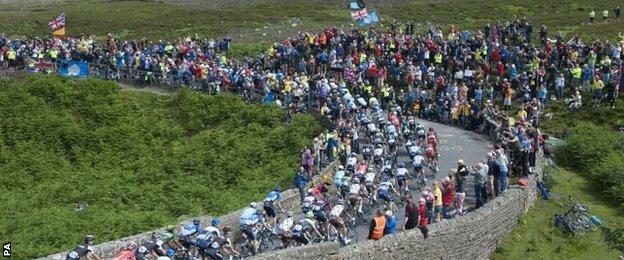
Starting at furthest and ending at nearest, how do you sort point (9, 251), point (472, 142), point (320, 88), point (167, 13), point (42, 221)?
point (167, 13) → point (320, 88) → point (472, 142) → point (42, 221) → point (9, 251)

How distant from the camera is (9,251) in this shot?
2723 cm

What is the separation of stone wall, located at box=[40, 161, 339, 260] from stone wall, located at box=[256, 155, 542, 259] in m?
4.97

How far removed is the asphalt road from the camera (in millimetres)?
31922

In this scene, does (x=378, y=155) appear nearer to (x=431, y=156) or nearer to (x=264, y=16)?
(x=431, y=156)

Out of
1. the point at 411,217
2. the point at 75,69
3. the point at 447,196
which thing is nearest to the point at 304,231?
the point at 411,217

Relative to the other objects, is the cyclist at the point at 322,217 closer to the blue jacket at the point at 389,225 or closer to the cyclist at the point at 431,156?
the blue jacket at the point at 389,225

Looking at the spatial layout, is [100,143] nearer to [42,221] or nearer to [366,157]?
[42,221]

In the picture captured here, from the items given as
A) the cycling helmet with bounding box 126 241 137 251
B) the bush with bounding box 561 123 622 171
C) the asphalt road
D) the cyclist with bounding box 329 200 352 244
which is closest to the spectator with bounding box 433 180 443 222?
the asphalt road

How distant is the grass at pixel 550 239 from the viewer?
94.8 feet

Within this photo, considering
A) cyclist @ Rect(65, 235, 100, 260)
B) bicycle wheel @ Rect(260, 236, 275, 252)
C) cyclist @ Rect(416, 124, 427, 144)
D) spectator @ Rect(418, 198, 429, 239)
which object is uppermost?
cyclist @ Rect(65, 235, 100, 260)

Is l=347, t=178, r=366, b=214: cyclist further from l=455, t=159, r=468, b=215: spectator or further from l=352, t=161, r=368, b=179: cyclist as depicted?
l=455, t=159, r=468, b=215: spectator

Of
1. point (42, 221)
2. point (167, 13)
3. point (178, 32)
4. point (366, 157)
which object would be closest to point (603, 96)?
point (366, 157)

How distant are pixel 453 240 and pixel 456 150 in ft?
40.4

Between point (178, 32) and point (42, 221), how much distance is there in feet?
148
